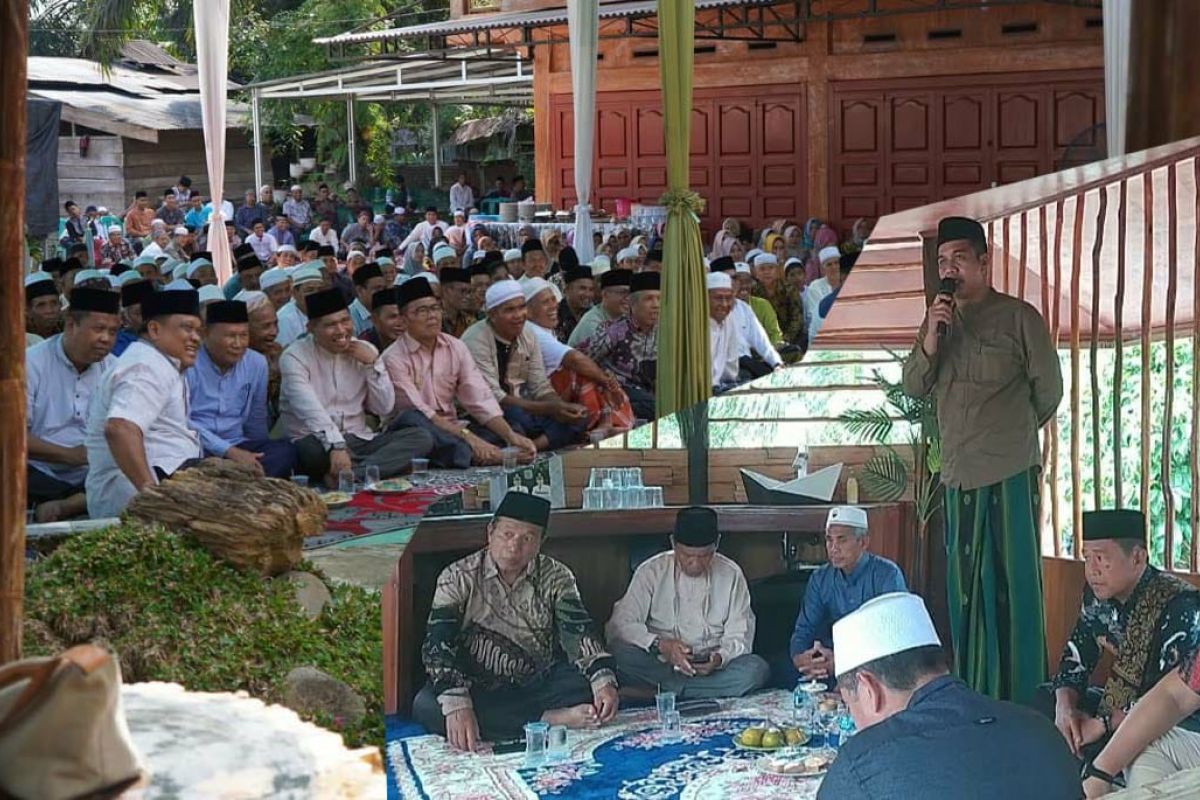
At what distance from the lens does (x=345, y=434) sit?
23.9 feet

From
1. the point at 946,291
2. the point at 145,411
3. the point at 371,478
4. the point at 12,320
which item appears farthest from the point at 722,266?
the point at 12,320

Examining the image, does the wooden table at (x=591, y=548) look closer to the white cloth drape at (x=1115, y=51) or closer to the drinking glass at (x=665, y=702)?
the drinking glass at (x=665, y=702)

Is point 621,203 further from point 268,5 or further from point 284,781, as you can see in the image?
point 284,781

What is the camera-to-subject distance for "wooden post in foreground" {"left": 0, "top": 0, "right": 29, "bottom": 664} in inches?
77.0

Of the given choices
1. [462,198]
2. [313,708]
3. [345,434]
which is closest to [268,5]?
[462,198]

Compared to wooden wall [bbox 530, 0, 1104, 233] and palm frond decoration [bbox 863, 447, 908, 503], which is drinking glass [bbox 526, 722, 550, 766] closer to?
palm frond decoration [bbox 863, 447, 908, 503]

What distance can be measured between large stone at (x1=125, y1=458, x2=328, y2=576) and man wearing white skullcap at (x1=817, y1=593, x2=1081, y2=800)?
8.25 feet

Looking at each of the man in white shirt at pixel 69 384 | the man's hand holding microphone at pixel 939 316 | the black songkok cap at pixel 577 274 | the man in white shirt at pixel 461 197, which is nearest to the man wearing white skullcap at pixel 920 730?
the man's hand holding microphone at pixel 939 316

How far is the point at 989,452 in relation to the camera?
9.48 feet

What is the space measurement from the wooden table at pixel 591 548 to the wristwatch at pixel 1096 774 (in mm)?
662

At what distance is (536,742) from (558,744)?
→ 0.04 meters

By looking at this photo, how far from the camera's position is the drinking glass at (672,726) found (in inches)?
120

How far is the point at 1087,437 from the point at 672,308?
166 inches

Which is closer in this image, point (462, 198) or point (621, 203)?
point (621, 203)
